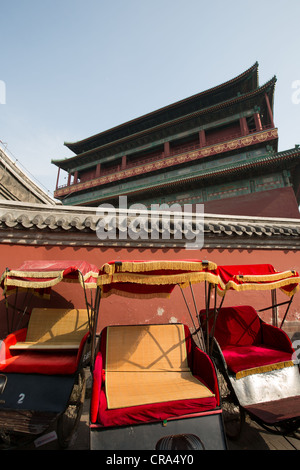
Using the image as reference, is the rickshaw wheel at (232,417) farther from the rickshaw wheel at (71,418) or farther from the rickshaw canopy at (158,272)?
the rickshaw wheel at (71,418)

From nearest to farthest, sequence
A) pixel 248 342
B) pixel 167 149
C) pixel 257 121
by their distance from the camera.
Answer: pixel 248 342
pixel 257 121
pixel 167 149

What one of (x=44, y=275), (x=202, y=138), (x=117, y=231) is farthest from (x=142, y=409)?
(x=202, y=138)

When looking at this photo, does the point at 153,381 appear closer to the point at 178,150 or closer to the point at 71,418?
the point at 71,418

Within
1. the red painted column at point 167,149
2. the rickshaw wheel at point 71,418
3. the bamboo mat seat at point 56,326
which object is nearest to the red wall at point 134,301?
the bamboo mat seat at point 56,326

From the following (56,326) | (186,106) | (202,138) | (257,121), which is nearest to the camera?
(56,326)

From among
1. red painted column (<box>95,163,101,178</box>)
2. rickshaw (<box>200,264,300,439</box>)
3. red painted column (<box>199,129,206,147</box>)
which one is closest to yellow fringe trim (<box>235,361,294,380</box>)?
rickshaw (<box>200,264,300,439</box>)

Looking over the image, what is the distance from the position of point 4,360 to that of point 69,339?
44.8 inches

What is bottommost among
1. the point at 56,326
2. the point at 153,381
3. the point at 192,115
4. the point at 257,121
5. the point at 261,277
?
the point at 153,381

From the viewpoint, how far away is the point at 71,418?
2994 mm

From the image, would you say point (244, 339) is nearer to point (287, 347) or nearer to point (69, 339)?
point (287, 347)

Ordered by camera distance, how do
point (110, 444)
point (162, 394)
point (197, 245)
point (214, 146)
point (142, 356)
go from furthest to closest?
point (214, 146) → point (197, 245) → point (142, 356) → point (162, 394) → point (110, 444)

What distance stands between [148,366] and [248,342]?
1888 millimetres

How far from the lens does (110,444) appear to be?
199 cm
